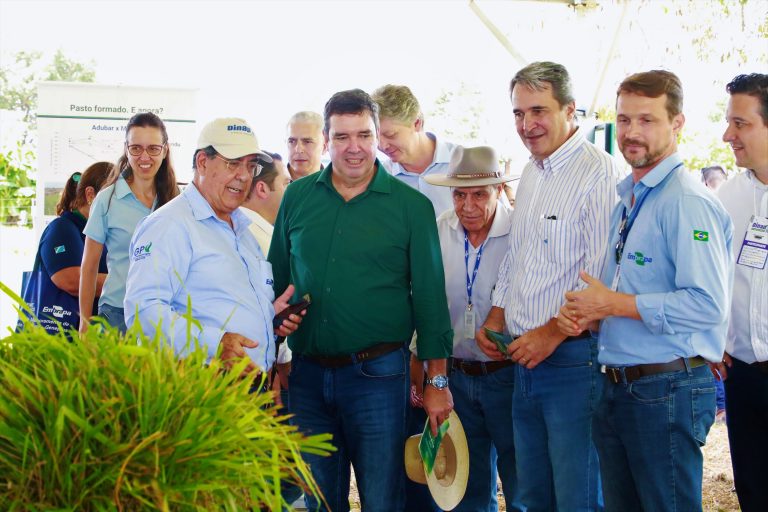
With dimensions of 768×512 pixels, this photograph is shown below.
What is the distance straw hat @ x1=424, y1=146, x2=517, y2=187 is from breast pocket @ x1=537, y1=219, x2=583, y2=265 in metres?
0.49

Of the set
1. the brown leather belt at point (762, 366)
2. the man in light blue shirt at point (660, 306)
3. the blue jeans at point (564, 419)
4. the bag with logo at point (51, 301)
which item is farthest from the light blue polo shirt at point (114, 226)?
the brown leather belt at point (762, 366)

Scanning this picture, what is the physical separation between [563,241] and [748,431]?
3.69 ft

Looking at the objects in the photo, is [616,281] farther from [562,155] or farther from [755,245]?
[755,245]

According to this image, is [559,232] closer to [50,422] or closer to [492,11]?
[50,422]

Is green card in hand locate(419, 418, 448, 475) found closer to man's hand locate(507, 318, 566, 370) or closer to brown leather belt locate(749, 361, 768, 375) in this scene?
man's hand locate(507, 318, 566, 370)

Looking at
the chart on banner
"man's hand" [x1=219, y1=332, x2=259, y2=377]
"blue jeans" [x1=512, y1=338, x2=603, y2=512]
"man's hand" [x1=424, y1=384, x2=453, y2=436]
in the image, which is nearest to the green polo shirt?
"man's hand" [x1=424, y1=384, x2=453, y2=436]

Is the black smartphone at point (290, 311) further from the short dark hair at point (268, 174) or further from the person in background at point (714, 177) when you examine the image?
the person in background at point (714, 177)

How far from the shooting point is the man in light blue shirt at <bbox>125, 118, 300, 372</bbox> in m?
2.30

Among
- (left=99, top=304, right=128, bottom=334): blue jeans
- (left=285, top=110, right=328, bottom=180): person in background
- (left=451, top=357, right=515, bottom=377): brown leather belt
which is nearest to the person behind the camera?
(left=451, top=357, right=515, bottom=377): brown leather belt

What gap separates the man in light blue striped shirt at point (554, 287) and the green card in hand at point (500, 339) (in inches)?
1.7

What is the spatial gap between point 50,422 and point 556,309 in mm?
2033

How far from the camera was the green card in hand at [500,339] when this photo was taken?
2848 millimetres

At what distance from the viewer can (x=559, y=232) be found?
2740 millimetres

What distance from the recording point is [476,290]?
3.25 m
